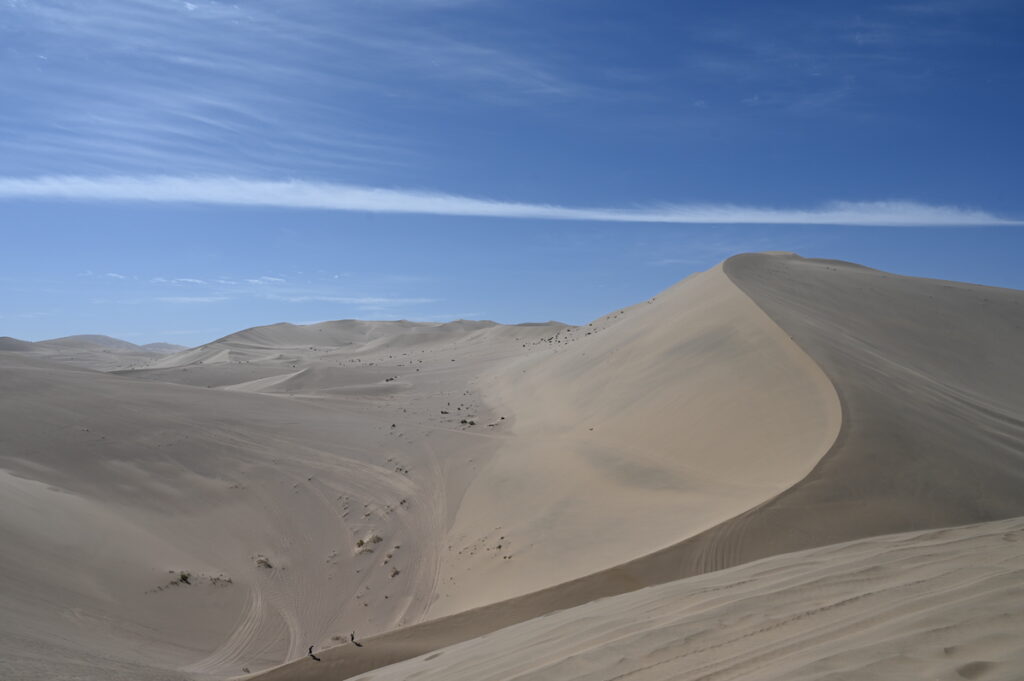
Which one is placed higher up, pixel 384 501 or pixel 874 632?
pixel 874 632

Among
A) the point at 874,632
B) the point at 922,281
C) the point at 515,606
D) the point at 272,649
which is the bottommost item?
the point at 272,649

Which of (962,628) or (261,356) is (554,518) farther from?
(261,356)

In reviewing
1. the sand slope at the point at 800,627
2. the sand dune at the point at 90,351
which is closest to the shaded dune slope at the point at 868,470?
the sand slope at the point at 800,627

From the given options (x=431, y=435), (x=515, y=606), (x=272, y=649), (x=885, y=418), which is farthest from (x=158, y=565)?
(x=885, y=418)

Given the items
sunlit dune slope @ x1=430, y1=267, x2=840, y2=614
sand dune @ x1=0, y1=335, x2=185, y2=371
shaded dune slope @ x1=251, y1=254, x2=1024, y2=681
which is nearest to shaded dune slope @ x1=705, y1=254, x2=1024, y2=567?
shaded dune slope @ x1=251, y1=254, x2=1024, y2=681

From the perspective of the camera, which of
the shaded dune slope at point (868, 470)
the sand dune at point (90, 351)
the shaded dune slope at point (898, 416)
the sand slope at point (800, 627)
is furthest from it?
the sand dune at point (90, 351)

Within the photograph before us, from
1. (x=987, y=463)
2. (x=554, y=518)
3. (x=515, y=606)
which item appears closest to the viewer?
(x=515, y=606)

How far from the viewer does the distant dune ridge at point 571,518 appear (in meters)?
4.36

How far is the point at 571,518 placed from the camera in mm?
9445

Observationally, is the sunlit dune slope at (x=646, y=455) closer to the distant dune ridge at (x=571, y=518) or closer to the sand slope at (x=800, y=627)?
the distant dune ridge at (x=571, y=518)

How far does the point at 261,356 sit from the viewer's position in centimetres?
4897

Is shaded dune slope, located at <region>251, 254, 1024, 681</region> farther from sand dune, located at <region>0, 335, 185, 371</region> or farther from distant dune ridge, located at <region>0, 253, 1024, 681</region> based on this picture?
sand dune, located at <region>0, 335, 185, 371</region>

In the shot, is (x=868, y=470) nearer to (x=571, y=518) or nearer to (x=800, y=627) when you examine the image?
(x=571, y=518)

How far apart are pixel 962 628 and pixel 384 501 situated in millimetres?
8853
